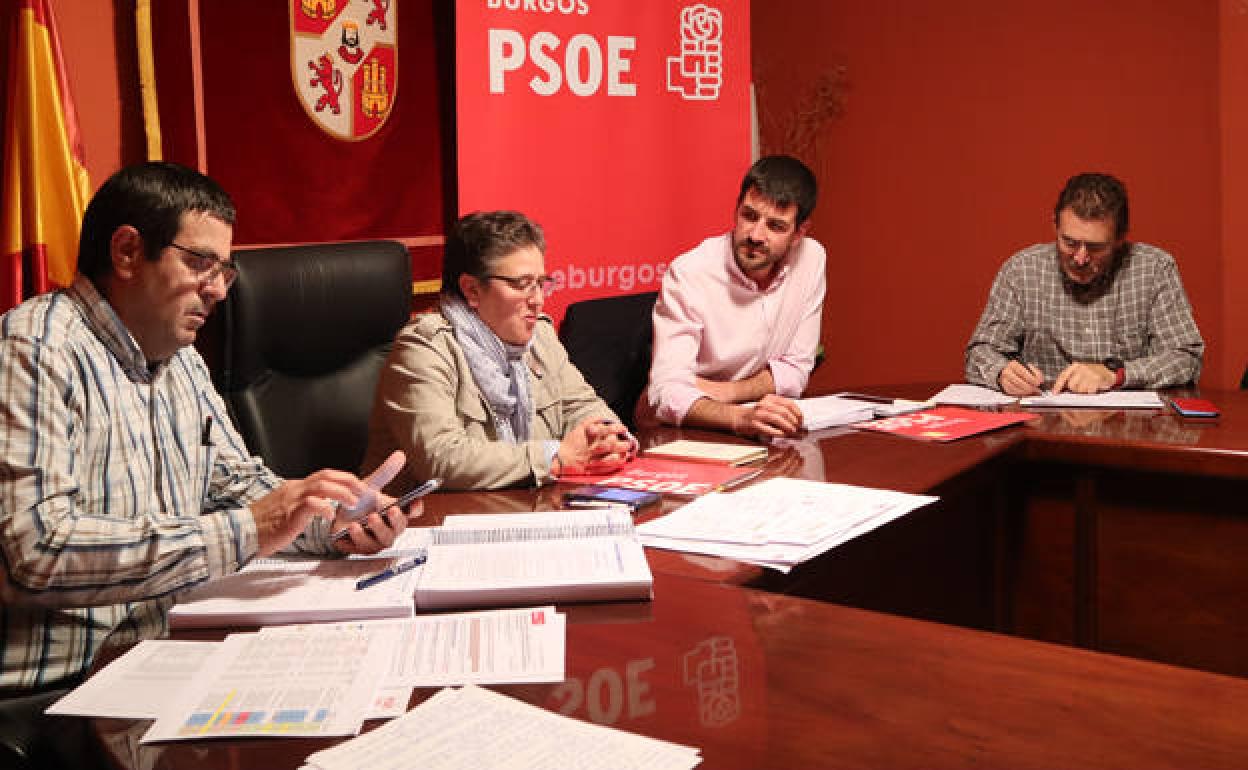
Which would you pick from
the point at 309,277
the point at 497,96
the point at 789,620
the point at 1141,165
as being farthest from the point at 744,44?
the point at 789,620

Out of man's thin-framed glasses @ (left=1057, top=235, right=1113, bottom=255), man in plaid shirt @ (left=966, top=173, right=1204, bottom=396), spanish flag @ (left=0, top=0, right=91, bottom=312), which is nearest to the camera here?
spanish flag @ (left=0, top=0, right=91, bottom=312)

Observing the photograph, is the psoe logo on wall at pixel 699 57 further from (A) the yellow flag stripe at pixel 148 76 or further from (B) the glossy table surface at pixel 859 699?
(B) the glossy table surface at pixel 859 699

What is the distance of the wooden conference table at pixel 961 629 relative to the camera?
1.05m

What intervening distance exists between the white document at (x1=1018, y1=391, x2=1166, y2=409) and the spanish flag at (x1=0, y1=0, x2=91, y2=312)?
7.13ft

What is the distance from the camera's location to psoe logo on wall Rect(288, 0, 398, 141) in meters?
3.09

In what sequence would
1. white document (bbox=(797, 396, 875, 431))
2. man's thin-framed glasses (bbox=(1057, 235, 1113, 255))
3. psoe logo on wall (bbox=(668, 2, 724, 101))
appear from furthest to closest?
psoe logo on wall (bbox=(668, 2, 724, 101)) < man's thin-framed glasses (bbox=(1057, 235, 1113, 255)) < white document (bbox=(797, 396, 875, 431))

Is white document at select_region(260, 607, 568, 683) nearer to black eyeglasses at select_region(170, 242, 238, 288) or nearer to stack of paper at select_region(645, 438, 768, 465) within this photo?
black eyeglasses at select_region(170, 242, 238, 288)

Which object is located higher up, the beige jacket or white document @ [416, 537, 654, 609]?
the beige jacket

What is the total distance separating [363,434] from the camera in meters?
2.42

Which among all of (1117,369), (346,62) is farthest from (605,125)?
(1117,369)

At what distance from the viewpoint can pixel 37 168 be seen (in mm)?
2439

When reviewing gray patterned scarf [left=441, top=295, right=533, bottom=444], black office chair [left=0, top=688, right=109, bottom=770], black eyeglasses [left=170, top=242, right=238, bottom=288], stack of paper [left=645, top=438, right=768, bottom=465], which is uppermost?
black eyeglasses [left=170, top=242, right=238, bottom=288]

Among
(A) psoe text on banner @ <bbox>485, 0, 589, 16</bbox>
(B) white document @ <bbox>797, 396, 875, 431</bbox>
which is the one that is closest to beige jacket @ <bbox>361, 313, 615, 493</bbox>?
(B) white document @ <bbox>797, 396, 875, 431</bbox>

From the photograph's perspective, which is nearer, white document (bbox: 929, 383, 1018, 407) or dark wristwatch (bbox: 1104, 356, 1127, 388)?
white document (bbox: 929, 383, 1018, 407)
